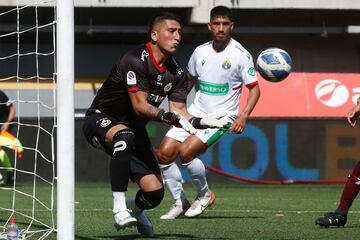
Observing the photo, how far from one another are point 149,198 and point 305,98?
13302 millimetres

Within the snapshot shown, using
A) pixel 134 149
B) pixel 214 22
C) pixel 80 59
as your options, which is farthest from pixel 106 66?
pixel 134 149

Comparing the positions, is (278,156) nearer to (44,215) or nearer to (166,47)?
(44,215)

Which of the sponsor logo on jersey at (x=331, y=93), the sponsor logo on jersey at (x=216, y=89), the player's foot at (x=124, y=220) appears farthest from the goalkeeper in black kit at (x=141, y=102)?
the sponsor logo on jersey at (x=331, y=93)

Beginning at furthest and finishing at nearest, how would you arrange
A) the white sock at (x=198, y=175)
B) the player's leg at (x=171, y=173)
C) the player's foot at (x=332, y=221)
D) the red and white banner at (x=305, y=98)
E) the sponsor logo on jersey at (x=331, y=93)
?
the sponsor logo on jersey at (x=331, y=93) < the red and white banner at (x=305, y=98) < the white sock at (x=198, y=175) < the player's leg at (x=171, y=173) < the player's foot at (x=332, y=221)

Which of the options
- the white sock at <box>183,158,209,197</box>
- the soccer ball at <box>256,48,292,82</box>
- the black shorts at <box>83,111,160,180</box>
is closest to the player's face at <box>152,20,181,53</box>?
the black shorts at <box>83,111,160,180</box>

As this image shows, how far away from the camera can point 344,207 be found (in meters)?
9.04

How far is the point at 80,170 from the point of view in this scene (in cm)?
1886

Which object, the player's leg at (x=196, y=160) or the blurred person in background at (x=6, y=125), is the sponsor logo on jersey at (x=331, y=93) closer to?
the blurred person in background at (x=6, y=125)

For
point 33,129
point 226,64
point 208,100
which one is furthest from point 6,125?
point 226,64

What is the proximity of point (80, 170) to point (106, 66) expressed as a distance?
5.53 meters

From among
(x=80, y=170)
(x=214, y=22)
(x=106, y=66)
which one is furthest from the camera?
(x=106, y=66)

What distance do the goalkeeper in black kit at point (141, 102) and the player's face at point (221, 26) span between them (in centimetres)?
248

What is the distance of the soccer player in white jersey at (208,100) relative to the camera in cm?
1044

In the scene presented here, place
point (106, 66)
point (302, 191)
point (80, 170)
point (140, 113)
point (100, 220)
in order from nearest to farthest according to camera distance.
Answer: point (140, 113) < point (100, 220) < point (302, 191) < point (80, 170) < point (106, 66)
